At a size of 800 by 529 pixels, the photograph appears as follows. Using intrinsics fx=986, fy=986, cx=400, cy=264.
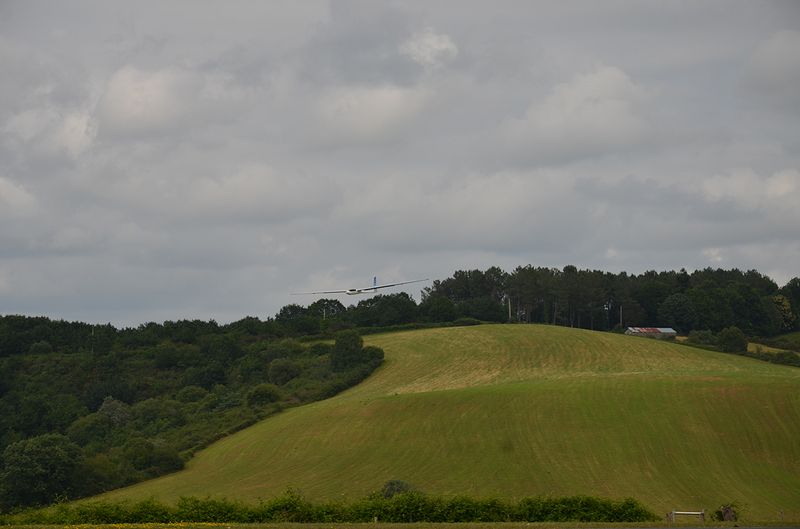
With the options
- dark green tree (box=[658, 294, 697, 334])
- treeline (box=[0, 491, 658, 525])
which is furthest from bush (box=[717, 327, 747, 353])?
treeline (box=[0, 491, 658, 525])

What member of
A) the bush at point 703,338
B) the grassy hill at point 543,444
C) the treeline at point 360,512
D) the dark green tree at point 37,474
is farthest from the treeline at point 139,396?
the bush at point 703,338

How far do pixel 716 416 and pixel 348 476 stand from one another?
33639 millimetres

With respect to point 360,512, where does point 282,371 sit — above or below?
above

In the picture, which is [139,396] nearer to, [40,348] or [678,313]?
[40,348]

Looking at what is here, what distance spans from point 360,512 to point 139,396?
123 metres

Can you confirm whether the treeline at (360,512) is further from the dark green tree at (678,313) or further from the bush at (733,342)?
the dark green tree at (678,313)

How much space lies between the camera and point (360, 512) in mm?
43125

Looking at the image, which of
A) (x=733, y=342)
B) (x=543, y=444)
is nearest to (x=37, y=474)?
(x=543, y=444)

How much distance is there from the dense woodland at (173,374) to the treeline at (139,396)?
172 mm

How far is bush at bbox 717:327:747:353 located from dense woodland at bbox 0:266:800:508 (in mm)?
775

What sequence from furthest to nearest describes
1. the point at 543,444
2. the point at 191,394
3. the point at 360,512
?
the point at 191,394
the point at 543,444
the point at 360,512

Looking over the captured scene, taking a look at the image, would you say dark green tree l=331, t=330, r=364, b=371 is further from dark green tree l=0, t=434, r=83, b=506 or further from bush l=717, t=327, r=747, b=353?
bush l=717, t=327, r=747, b=353

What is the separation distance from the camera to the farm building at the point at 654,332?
174 m

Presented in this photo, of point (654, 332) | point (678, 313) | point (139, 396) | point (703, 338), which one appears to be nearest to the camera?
point (139, 396)
